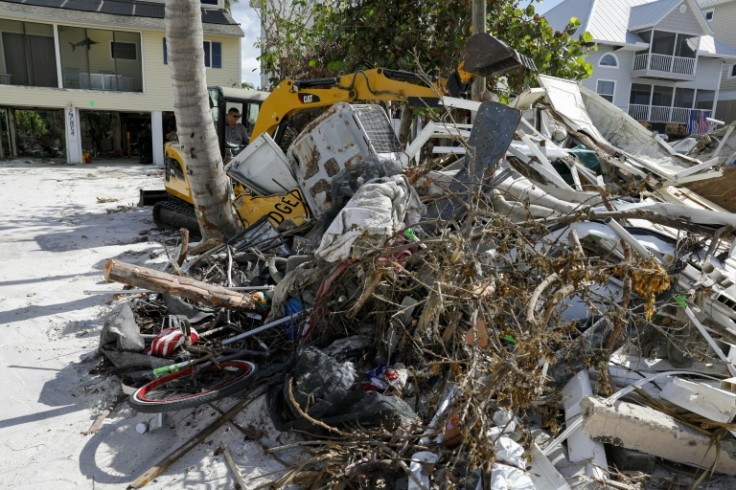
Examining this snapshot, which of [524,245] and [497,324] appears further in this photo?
[524,245]

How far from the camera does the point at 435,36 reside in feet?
30.2

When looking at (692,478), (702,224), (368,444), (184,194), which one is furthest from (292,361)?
(184,194)

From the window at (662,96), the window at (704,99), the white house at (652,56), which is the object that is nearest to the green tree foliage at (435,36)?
the white house at (652,56)

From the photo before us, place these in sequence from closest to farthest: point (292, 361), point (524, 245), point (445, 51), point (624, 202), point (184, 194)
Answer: point (524, 245) < point (292, 361) < point (624, 202) < point (184, 194) < point (445, 51)

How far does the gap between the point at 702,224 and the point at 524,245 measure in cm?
201

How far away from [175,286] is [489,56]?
3.61m

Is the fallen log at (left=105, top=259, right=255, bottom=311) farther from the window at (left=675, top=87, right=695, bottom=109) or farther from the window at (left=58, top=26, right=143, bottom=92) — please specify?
the window at (left=675, top=87, right=695, bottom=109)

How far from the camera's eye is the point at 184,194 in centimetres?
841

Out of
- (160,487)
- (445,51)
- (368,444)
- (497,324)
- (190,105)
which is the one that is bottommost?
(160,487)

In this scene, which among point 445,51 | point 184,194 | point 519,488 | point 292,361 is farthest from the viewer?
point 445,51

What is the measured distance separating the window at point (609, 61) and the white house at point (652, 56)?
46 millimetres

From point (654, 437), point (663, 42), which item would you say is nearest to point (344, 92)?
point (654, 437)

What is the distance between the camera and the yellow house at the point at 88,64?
67.1 feet

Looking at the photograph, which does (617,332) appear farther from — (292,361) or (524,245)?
(292,361)
